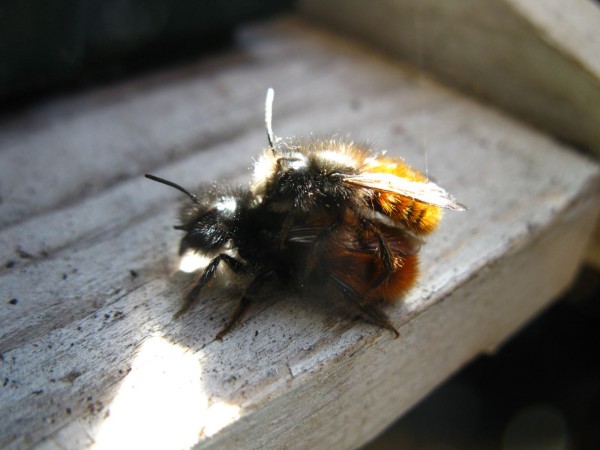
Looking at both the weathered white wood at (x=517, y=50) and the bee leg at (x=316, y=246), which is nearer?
the bee leg at (x=316, y=246)

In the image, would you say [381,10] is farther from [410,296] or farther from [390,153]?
[410,296]

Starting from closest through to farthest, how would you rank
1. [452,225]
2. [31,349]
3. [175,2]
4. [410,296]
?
[31,349]
[410,296]
[452,225]
[175,2]

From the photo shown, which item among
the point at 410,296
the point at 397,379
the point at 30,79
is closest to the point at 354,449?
the point at 397,379

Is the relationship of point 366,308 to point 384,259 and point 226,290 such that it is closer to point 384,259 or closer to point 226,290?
A: point 384,259

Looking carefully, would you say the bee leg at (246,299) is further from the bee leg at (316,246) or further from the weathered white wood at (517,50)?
the weathered white wood at (517,50)

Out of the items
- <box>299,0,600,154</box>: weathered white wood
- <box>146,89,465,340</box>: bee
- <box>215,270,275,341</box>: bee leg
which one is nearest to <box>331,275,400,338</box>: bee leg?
<box>146,89,465,340</box>: bee

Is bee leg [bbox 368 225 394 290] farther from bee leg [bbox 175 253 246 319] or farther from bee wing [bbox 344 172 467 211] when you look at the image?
bee leg [bbox 175 253 246 319]

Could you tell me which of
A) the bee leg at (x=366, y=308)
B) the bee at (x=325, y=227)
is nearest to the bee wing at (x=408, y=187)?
the bee at (x=325, y=227)
